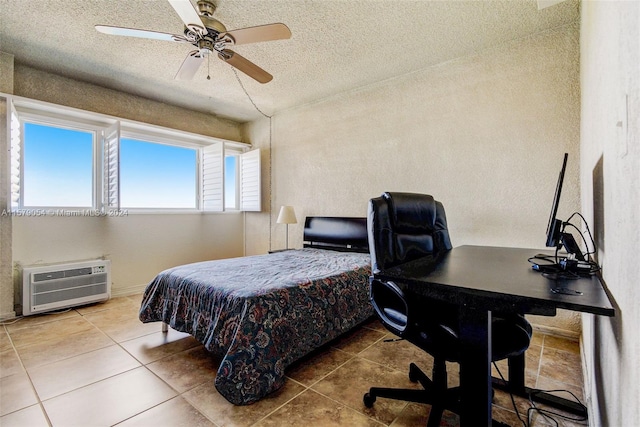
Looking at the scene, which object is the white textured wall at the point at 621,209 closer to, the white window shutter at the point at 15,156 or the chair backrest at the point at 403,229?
the chair backrest at the point at 403,229

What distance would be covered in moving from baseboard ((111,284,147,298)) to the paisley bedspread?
1678mm

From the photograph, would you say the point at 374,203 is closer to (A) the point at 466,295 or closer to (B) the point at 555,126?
(A) the point at 466,295

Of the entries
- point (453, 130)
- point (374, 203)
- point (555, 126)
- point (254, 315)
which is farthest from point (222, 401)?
point (555, 126)

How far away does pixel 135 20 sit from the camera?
241 cm

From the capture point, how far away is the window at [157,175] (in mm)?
4047

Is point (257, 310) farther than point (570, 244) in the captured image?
Yes

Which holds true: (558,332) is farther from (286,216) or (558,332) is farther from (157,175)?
(157,175)

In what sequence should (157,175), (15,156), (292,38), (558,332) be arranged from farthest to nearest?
(157,175) → (15,156) → (292,38) → (558,332)

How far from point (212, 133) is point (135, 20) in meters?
2.57

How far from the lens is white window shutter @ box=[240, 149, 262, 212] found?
4859mm

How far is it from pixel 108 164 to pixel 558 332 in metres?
5.13

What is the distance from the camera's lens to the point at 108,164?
11.6 feet

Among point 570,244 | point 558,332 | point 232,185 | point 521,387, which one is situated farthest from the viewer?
point 232,185

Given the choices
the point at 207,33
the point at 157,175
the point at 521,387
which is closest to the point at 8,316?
the point at 157,175
